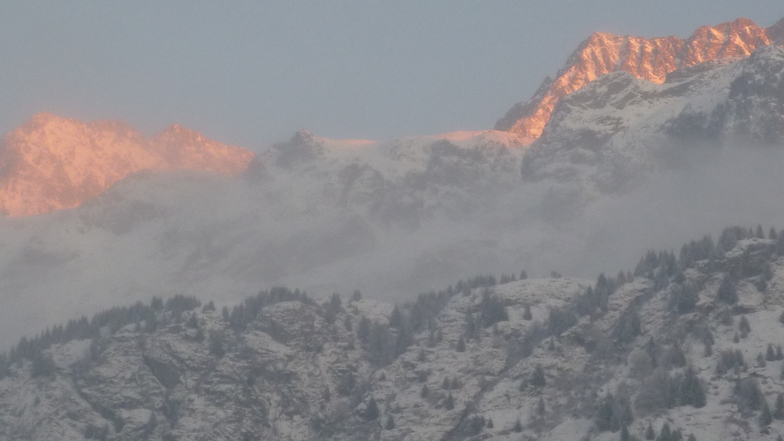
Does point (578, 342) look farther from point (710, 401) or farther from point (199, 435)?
point (199, 435)

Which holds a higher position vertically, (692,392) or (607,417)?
(692,392)

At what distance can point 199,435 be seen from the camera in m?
200

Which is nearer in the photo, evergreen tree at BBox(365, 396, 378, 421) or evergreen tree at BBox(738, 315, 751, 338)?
evergreen tree at BBox(738, 315, 751, 338)

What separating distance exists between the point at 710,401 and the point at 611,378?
20.7 meters

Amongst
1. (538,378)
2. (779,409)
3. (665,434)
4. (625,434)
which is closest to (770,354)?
(779,409)

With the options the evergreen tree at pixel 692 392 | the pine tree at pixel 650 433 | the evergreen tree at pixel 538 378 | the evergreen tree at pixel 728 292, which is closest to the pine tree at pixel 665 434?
the pine tree at pixel 650 433

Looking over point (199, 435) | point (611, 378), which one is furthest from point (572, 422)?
point (199, 435)

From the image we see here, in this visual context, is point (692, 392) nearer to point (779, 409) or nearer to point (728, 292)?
point (779, 409)

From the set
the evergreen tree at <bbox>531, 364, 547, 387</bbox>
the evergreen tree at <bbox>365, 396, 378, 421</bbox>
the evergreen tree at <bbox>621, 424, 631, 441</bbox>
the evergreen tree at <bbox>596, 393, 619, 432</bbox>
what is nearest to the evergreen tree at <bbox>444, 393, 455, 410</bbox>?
the evergreen tree at <bbox>365, 396, 378, 421</bbox>

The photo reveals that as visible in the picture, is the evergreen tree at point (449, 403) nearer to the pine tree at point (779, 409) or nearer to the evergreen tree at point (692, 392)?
the evergreen tree at point (692, 392)

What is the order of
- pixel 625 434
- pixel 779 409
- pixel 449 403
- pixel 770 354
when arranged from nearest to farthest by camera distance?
pixel 779 409, pixel 625 434, pixel 770 354, pixel 449 403

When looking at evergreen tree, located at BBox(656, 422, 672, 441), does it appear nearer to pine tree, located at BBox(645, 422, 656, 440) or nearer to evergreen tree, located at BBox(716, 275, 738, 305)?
pine tree, located at BBox(645, 422, 656, 440)

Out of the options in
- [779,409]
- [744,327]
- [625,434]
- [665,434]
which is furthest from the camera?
[744,327]

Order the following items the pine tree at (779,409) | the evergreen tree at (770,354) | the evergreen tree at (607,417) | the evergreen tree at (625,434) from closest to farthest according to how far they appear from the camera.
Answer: the pine tree at (779,409) → the evergreen tree at (625,434) → the evergreen tree at (607,417) → the evergreen tree at (770,354)
